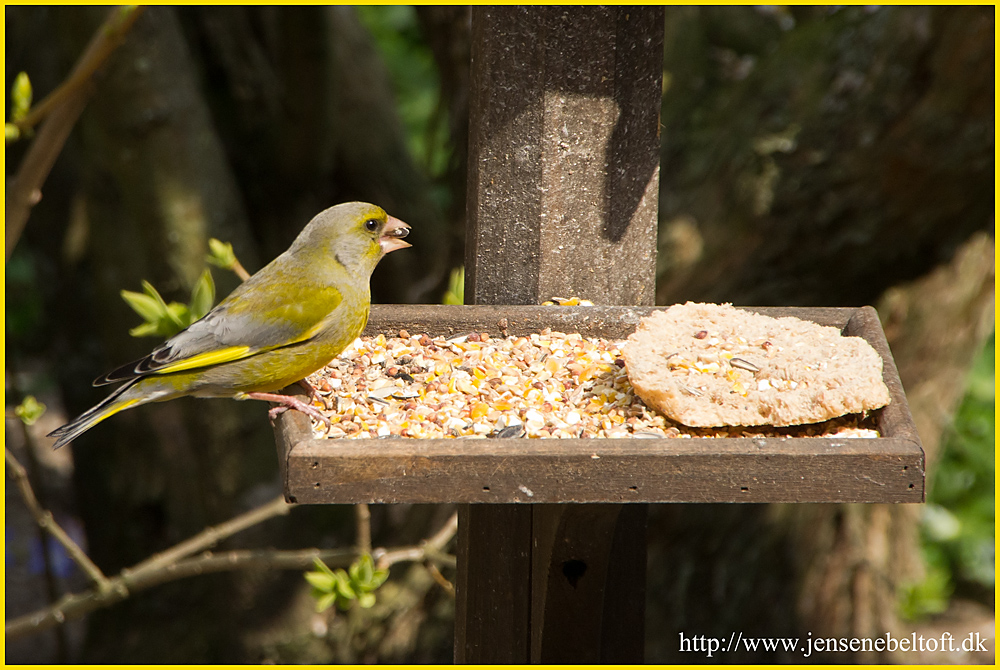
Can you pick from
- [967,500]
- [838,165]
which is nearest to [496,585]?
[838,165]

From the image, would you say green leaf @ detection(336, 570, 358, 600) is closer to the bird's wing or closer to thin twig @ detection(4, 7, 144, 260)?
the bird's wing

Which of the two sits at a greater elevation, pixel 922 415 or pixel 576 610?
pixel 576 610

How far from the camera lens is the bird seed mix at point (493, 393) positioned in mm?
1838

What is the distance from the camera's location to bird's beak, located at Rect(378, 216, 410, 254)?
254 centimetres

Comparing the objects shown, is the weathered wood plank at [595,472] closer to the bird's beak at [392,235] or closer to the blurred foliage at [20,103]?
the bird's beak at [392,235]

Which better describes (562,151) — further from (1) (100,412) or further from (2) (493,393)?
(1) (100,412)

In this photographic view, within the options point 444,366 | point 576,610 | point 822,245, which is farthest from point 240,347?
point 822,245

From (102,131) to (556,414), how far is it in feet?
9.09

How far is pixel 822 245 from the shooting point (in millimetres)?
3738

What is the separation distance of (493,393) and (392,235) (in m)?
0.72

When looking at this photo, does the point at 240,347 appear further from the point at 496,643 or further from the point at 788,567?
the point at 788,567

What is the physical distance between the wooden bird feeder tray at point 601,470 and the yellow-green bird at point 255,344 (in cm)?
54

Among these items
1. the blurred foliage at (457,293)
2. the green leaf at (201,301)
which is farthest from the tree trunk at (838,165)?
A: the green leaf at (201,301)

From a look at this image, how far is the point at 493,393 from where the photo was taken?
79.0 inches
